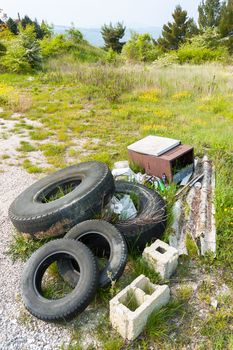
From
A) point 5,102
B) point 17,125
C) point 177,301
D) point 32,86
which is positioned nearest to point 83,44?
point 32,86

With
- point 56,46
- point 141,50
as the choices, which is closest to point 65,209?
point 56,46

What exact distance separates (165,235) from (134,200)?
0.62 m

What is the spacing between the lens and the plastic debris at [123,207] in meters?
3.41

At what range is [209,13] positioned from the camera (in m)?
38.0

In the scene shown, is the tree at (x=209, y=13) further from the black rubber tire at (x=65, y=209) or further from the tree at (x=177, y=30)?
the black rubber tire at (x=65, y=209)

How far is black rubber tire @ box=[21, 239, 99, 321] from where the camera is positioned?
2307 mm

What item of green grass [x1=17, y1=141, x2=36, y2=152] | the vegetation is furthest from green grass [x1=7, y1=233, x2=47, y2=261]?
green grass [x1=17, y1=141, x2=36, y2=152]

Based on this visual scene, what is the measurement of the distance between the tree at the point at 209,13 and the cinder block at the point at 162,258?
135 feet

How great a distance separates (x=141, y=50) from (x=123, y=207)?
2320 centimetres

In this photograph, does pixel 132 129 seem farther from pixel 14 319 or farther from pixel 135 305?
pixel 14 319

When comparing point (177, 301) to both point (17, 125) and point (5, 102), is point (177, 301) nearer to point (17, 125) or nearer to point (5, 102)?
point (17, 125)

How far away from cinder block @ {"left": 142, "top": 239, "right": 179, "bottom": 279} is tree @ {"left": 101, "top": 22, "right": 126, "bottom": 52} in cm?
3126

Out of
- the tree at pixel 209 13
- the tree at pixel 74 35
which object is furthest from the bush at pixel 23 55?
the tree at pixel 209 13

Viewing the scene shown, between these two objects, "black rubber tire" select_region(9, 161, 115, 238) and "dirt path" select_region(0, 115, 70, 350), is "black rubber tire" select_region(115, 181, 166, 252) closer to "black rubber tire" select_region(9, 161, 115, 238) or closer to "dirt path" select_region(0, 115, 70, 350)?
"black rubber tire" select_region(9, 161, 115, 238)
